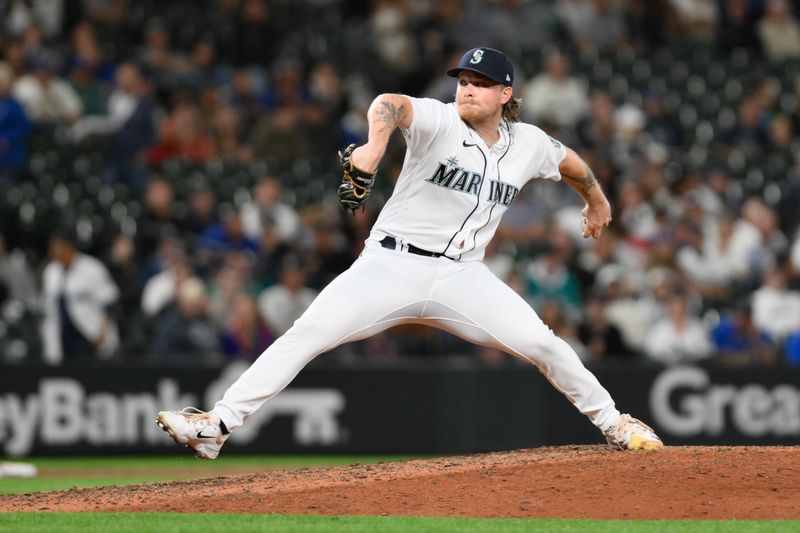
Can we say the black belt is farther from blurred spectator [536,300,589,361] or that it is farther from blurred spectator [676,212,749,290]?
blurred spectator [676,212,749,290]

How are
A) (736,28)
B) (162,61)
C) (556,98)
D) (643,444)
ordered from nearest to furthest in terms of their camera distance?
1. (643,444)
2. (162,61)
3. (556,98)
4. (736,28)

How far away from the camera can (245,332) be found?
1188cm

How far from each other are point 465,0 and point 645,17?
260 centimetres

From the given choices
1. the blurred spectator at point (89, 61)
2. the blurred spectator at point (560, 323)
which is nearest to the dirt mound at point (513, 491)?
the blurred spectator at point (560, 323)

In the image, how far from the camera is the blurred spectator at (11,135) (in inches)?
495

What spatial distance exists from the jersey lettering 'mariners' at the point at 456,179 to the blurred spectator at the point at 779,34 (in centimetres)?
1227

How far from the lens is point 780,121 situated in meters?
16.0

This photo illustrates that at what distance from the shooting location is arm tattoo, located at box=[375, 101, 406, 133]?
5930 millimetres

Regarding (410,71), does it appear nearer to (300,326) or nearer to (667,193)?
(667,193)

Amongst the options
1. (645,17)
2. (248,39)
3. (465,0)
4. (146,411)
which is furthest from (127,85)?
(645,17)

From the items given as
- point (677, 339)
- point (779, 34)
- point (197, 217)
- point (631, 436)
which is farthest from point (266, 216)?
point (779, 34)

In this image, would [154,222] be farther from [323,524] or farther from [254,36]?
[323,524]

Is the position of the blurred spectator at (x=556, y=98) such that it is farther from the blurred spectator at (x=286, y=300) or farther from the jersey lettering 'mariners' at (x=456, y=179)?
the jersey lettering 'mariners' at (x=456, y=179)

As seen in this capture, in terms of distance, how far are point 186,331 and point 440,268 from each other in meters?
5.64
